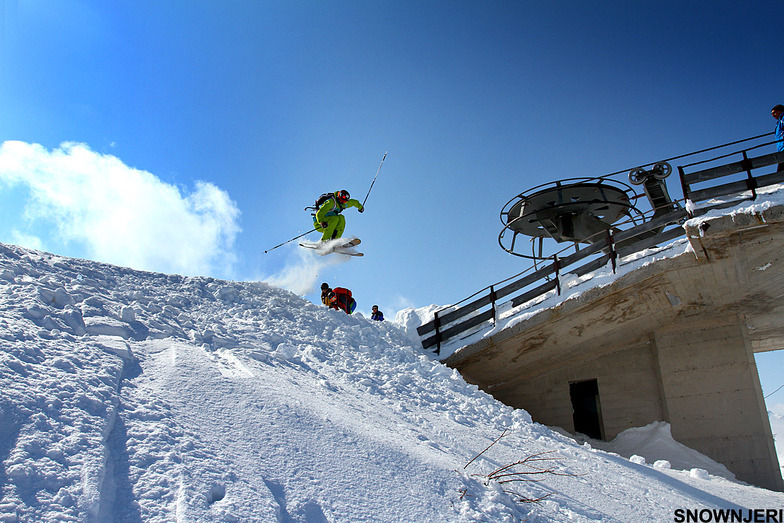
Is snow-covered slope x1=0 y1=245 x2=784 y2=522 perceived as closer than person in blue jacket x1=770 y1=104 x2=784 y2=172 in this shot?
Yes

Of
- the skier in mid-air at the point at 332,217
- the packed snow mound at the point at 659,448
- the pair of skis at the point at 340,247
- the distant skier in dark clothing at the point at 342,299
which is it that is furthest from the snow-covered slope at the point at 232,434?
the skier in mid-air at the point at 332,217

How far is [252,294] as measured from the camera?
30.3 ft

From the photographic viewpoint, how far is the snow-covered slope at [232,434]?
115 inches

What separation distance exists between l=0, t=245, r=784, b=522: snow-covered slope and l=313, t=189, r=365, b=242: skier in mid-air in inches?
285

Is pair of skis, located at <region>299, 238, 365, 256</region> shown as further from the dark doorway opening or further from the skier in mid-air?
the dark doorway opening

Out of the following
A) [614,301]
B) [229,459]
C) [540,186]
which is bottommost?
[229,459]

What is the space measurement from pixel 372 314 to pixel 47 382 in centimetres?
1149

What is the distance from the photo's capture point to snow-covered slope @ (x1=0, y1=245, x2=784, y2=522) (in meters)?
2.93

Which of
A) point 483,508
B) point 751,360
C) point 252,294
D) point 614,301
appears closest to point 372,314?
point 252,294

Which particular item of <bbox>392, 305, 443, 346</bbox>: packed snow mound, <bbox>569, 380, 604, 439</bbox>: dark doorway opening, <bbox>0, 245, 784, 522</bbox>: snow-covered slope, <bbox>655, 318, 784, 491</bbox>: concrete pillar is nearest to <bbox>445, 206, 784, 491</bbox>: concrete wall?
<bbox>655, 318, 784, 491</bbox>: concrete pillar

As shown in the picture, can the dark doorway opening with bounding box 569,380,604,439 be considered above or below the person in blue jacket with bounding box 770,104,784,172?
below

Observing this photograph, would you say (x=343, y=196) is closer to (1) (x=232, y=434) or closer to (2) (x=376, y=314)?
(2) (x=376, y=314)

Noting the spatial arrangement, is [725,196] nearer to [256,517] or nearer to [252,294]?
[252,294]

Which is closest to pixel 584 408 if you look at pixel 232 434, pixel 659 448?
pixel 659 448
